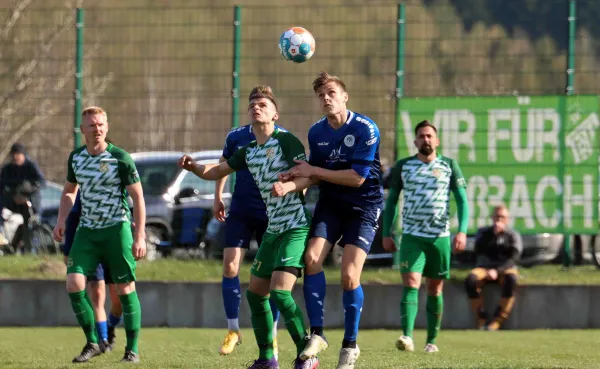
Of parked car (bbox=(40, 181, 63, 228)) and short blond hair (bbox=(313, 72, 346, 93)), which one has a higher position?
short blond hair (bbox=(313, 72, 346, 93))

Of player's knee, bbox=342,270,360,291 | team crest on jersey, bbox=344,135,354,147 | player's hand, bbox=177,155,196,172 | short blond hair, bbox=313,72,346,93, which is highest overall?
short blond hair, bbox=313,72,346,93

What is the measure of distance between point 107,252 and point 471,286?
558 centimetres

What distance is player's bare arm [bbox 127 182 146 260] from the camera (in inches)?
411

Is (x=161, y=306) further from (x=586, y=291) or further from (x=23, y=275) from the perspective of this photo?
(x=586, y=291)

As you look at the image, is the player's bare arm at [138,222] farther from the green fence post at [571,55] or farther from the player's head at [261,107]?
the green fence post at [571,55]

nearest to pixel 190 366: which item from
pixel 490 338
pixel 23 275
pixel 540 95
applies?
pixel 490 338

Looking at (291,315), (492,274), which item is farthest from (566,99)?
(291,315)

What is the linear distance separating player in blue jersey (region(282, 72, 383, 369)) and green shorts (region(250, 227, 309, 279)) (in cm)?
10

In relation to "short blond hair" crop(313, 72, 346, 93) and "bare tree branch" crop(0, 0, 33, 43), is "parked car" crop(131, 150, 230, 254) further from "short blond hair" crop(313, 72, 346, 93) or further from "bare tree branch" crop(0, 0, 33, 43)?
"short blond hair" crop(313, 72, 346, 93)

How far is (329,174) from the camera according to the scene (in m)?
9.20

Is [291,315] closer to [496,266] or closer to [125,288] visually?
[125,288]

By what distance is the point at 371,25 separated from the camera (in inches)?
626

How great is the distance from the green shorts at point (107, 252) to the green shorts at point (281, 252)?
157 cm

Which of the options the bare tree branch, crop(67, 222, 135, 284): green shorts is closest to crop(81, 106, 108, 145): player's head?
crop(67, 222, 135, 284): green shorts
